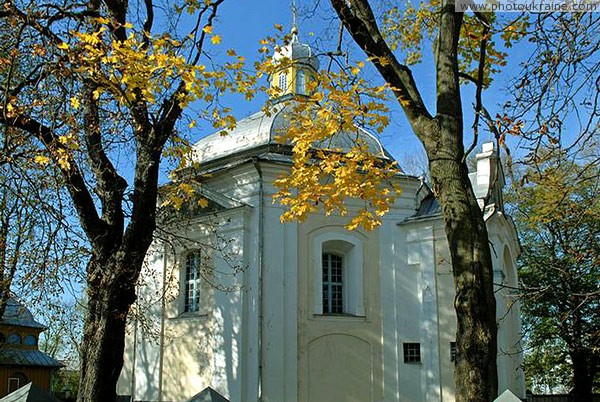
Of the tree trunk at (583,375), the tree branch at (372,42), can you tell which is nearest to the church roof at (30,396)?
the tree branch at (372,42)

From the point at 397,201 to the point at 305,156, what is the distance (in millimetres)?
9559

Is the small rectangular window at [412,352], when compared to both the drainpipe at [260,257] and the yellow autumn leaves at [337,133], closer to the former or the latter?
the drainpipe at [260,257]

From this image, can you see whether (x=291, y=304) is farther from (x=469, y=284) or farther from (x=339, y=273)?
(x=469, y=284)

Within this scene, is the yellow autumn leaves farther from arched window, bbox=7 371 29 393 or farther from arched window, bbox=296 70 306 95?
arched window, bbox=7 371 29 393

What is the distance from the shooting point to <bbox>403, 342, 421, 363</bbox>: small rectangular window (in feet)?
52.7

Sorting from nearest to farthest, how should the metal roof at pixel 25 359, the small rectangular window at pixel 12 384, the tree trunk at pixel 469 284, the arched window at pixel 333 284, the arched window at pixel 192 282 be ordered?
the tree trunk at pixel 469 284 → the arched window at pixel 333 284 → the arched window at pixel 192 282 → the metal roof at pixel 25 359 → the small rectangular window at pixel 12 384

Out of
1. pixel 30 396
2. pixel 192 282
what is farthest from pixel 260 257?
pixel 30 396

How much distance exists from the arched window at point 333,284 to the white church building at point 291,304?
0.03 meters

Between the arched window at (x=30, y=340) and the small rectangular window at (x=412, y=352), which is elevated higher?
the arched window at (x=30, y=340)

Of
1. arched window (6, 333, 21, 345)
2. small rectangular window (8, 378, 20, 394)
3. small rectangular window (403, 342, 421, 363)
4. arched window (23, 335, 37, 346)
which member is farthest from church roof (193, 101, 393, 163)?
arched window (23, 335, 37, 346)

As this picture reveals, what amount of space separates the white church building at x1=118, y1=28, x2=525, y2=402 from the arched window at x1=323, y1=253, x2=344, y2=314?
31 millimetres

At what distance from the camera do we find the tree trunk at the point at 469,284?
557 centimetres

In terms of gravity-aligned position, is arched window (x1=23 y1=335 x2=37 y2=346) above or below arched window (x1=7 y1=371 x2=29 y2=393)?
above

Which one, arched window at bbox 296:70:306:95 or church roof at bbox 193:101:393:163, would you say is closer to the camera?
church roof at bbox 193:101:393:163
